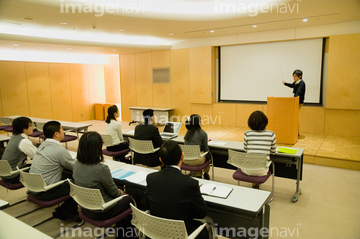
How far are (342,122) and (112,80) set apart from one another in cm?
891

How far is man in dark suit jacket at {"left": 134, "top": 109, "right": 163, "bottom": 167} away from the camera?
160 inches

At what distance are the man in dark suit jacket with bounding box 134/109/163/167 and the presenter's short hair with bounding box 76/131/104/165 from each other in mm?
1719

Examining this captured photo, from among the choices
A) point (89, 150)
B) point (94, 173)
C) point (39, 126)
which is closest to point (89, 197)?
point (94, 173)

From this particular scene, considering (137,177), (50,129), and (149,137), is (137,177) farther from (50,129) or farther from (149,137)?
(149,137)

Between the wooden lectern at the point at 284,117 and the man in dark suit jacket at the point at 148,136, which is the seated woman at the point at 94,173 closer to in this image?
the man in dark suit jacket at the point at 148,136

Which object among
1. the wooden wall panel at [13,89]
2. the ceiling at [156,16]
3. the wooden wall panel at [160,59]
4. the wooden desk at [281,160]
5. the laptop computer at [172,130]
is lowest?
the wooden desk at [281,160]

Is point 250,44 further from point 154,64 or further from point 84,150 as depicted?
point 84,150

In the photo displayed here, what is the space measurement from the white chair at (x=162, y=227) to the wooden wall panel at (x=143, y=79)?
8.13 meters

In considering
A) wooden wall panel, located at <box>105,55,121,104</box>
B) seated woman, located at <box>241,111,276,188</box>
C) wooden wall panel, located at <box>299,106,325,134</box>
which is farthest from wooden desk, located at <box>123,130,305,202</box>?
wooden wall panel, located at <box>105,55,121,104</box>

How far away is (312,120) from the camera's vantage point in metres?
6.92

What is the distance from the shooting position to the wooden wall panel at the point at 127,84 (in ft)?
33.3

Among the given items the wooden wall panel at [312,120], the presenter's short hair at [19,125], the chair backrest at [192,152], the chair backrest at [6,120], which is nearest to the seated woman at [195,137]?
the chair backrest at [192,152]

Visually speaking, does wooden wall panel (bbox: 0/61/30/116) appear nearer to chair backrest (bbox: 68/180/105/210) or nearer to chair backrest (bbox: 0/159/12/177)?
chair backrest (bbox: 0/159/12/177)

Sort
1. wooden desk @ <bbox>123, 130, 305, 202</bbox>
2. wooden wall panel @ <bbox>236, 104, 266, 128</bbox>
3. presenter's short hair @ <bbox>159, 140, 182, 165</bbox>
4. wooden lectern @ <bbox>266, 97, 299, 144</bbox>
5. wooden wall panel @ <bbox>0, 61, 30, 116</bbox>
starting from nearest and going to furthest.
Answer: presenter's short hair @ <bbox>159, 140, 182, 165</bbox> → wooden desk @ <bbox>123, 130, 305, 202</bbox> → wooden lectern @ <bbox>266, 97, 299, 144</bbox> → wooden wall panel @ <bbox>236, 104, 266, 128</bbox> → wooden wall panel @ <bbox>0, 61, 30, 116</bbox>
